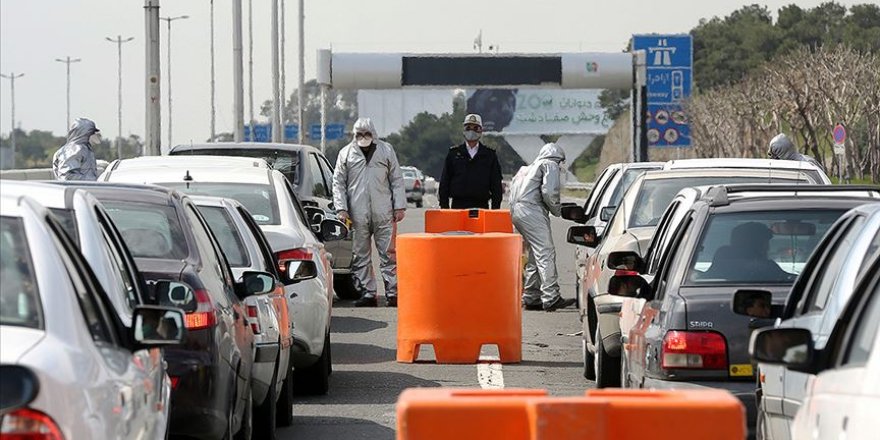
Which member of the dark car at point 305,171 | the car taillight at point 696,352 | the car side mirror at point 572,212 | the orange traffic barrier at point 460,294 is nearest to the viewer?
the car taillight at point 696,352

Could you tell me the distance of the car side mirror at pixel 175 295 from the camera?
27.3ft

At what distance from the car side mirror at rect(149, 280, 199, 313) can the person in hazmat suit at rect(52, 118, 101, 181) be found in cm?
1243

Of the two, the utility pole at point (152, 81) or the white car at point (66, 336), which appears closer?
the white car at point (66, 336)

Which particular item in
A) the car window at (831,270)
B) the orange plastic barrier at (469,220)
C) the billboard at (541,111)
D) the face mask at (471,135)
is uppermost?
the billboard at (541,111)

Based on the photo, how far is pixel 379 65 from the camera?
49750 millimetres

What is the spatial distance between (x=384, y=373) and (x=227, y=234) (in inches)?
115

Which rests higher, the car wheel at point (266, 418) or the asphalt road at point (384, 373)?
the car wheel at point (266, 418)

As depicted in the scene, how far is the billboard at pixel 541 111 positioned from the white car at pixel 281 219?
4627 inches

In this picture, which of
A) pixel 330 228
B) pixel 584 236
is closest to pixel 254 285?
Answer: pixel 584 236

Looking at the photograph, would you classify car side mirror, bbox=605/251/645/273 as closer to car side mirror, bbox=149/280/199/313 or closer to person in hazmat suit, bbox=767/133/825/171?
car side mirror, bbox=149/280/199/313

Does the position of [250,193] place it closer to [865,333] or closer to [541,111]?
[865,333]

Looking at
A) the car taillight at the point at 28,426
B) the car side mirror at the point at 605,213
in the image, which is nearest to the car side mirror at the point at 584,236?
the car side mirror at the point at 605,213

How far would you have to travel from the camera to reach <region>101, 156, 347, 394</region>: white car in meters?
13.3

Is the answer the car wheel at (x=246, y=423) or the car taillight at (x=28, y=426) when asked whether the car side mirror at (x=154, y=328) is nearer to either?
the car taillight at (x=28, y=426)
